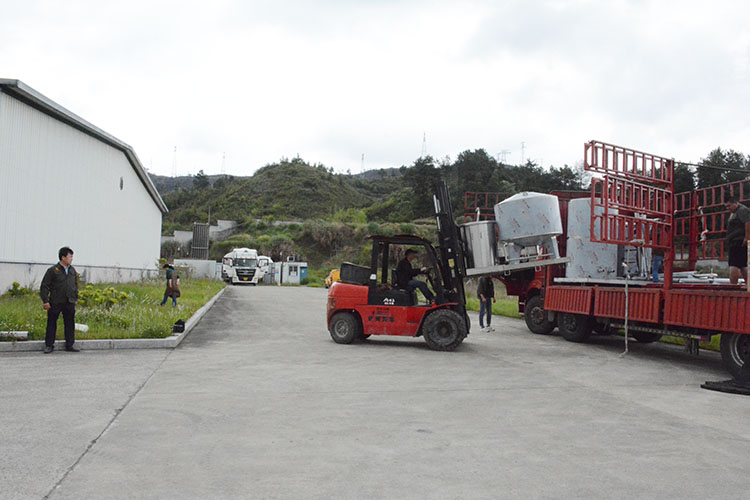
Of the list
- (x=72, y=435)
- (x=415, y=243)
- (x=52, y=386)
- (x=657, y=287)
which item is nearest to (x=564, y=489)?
(x=72, y=435)

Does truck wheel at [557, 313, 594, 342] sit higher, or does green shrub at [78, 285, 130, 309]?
green shrub at [78, 285, 130, 309]

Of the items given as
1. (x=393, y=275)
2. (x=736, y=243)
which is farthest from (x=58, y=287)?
(x=736, y=243)

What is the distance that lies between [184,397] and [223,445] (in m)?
2.15

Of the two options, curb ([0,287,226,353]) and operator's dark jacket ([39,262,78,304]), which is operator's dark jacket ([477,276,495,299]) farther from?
operator's dark jacket ([39,262,78,304])

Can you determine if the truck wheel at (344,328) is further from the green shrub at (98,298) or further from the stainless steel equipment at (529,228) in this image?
the green shrub at (98,298)

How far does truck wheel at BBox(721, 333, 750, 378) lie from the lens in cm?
893

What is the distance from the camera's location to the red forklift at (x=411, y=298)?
11.7 m

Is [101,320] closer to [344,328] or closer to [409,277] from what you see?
[344,328]

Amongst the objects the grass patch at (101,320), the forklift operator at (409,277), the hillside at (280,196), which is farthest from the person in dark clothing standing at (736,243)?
the hillside at (280,196)

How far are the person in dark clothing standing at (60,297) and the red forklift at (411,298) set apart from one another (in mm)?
4988

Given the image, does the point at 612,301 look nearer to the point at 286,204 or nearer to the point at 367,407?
the point at 367,407

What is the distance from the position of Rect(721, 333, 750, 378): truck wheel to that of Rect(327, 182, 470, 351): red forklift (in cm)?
446

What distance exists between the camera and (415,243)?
11.8 metres


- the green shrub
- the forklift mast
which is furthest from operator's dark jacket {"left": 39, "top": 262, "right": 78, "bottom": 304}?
the forklift mast
